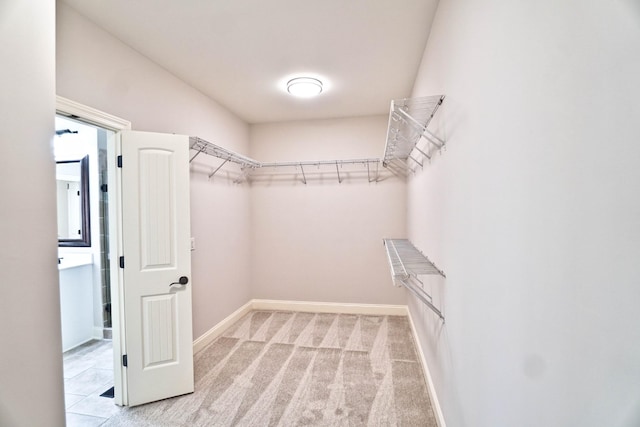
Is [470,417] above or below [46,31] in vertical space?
below

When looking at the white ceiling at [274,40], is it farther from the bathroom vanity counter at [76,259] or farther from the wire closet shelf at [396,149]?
the bathroom vanity counter at [76,259]

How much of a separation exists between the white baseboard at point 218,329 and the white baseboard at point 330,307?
0.26 metres

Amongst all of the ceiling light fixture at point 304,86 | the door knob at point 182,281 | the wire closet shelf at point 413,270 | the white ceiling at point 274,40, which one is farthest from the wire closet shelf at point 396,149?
the door knob at point 182,281

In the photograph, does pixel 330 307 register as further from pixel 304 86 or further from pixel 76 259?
pixel 76 259

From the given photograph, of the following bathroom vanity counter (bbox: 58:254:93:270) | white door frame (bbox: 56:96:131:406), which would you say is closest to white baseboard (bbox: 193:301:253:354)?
white door frame (bbox: 56:96:131:406)

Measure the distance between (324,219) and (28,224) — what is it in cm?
331

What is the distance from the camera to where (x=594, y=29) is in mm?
523

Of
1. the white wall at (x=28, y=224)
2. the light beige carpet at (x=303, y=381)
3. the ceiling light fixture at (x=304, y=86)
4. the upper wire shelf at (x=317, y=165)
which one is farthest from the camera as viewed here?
the upper wire shelf at (x=317, y=165)

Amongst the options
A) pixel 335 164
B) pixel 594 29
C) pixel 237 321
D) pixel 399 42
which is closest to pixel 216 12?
pixel 399 42

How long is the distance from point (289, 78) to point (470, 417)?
288cm

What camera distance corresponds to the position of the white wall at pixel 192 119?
1878mm

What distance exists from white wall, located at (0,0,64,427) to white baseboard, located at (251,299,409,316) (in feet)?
10.5

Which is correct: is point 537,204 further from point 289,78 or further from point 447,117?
point 289,78

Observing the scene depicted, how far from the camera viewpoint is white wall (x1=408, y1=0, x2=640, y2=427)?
472mm
